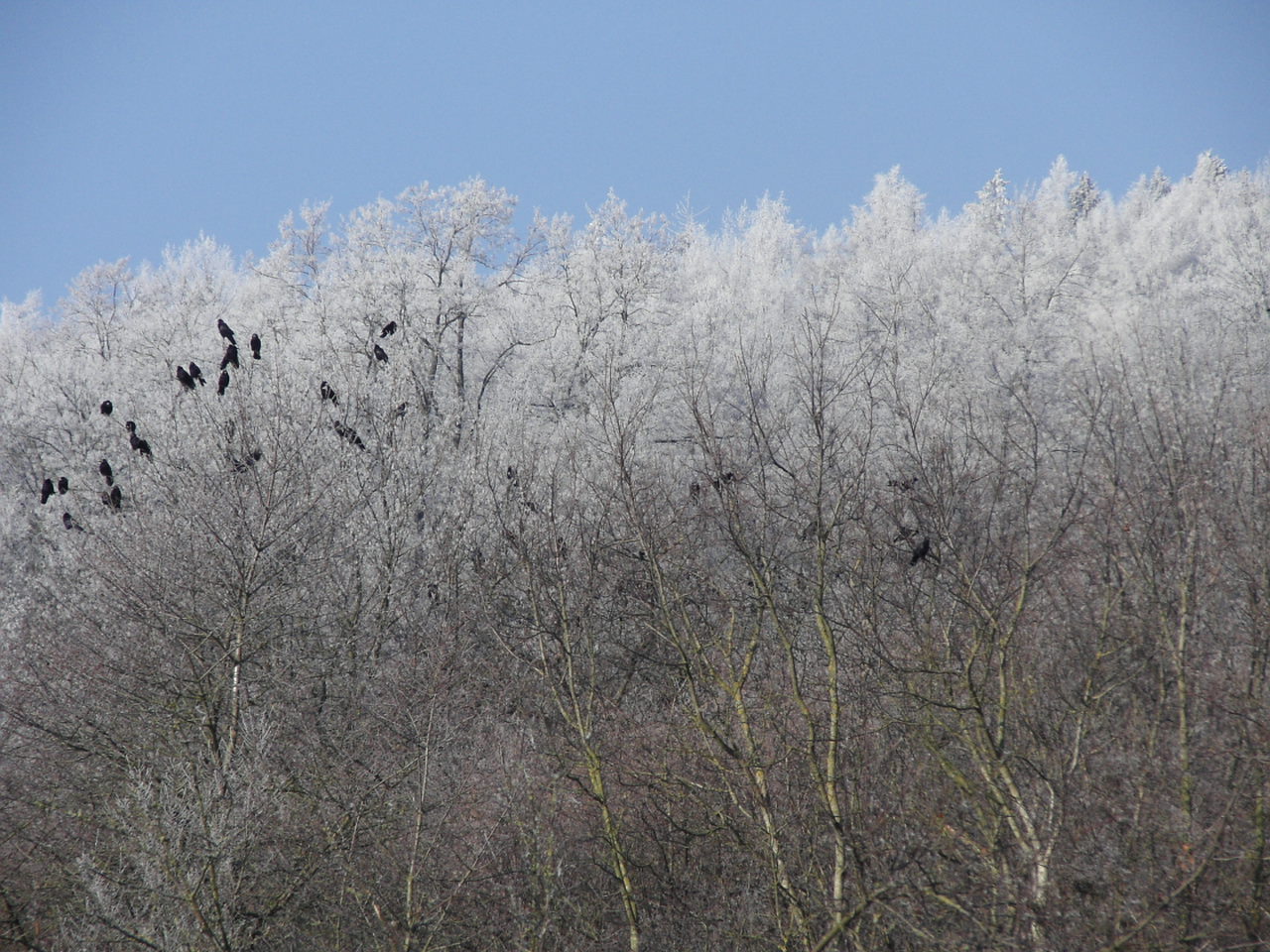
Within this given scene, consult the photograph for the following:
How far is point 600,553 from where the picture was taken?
48.5 ft

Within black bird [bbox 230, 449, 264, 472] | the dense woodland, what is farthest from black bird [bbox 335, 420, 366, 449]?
black bird [bbox 230, 449, 264, 472]

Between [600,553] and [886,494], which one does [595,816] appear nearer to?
[600,553]

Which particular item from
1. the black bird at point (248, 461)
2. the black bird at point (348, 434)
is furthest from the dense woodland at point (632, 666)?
the black bird at point (248, 461)

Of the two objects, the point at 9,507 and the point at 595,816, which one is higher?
the point at 9,507

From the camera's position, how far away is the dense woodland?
24.4ft

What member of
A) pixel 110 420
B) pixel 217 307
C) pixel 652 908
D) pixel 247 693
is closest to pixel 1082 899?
pixel 652 908

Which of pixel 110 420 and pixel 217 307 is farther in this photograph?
pixel 217 307

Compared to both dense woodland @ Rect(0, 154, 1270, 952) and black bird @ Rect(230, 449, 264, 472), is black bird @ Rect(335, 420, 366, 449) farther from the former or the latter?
black bird @ Rect(230, 449, 264, 472)

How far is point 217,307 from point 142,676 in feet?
73.3

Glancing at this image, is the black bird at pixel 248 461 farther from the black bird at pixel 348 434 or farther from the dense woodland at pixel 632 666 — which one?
the black bird at pixel 348 434

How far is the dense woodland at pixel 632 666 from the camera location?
7.43 meters

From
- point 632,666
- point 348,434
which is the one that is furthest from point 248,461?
point 632,666

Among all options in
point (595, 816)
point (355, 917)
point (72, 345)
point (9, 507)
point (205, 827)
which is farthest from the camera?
point (72, 345)

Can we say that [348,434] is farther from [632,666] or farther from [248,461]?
[632,666]
